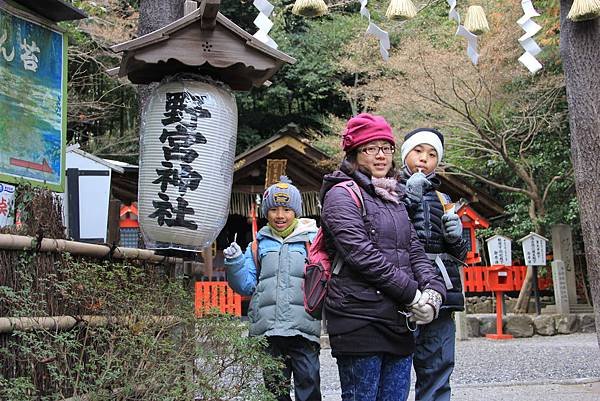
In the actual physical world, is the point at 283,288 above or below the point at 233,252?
below

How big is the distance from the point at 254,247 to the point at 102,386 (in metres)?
A: 1.64

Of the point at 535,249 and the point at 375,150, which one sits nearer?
the point at 375,150

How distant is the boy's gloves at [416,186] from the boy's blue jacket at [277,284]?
1057 mm

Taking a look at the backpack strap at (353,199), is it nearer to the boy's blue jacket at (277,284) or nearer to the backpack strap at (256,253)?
the boy's blue jacket at (277,284)

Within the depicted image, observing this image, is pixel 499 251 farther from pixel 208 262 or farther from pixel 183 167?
pixel 183 167

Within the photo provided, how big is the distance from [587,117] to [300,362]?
3.24 metres

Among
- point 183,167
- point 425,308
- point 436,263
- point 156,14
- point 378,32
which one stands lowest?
point 425,308

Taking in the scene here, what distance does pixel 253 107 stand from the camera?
20594 millimetres

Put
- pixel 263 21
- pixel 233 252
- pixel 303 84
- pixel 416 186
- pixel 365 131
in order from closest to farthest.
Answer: pixel 365 131 < pixel 416 186 < pixel 233 252 < pixel 263 21 < pixel 303 84

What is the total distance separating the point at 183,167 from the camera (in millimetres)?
4953

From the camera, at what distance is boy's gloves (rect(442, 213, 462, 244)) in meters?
4.24

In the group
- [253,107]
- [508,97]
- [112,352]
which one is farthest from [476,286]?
[112,352]

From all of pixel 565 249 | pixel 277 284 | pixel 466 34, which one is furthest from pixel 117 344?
pixel 565 249

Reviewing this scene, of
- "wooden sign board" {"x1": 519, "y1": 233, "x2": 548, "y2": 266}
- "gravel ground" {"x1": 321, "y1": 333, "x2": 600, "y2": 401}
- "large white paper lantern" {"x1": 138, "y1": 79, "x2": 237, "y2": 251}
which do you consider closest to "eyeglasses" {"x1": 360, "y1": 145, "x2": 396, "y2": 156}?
"large white paper lantern" {"x1": 138, "y1": 79, "x2": 237, "y2": 251}
